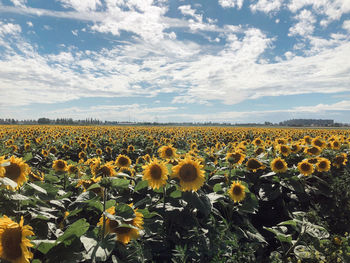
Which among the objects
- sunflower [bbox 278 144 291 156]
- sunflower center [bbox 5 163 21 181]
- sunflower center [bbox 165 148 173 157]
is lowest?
sunflower [bbox 278 144 291 156]

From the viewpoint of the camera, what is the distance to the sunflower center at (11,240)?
1674 millimetres

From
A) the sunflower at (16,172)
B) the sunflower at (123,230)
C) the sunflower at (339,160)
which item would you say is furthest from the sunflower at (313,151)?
the sunflower at (16,172)

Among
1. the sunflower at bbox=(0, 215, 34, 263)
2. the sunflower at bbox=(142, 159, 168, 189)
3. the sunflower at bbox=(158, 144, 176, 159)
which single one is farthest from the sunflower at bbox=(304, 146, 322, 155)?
the sunflower at bbox=(0, 215, 34, 263)

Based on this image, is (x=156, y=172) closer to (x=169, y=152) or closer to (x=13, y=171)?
(x=13, y=171)

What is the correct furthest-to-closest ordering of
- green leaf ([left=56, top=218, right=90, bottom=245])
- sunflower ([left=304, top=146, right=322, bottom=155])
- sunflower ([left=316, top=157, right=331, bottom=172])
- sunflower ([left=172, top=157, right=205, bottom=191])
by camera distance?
sunflower ([left=304, top=146, right=322, bottom=155])
sunflower ([left=316, top=157, right=331, bottom=172])
sunflower ([left=172, top=157, right=205, bottom=191])
green leaf ([left=56, top=218, right=90, bottom=245])

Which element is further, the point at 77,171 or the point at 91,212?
the point at 77,171

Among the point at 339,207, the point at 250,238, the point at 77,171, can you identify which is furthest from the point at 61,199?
the point at 339,207

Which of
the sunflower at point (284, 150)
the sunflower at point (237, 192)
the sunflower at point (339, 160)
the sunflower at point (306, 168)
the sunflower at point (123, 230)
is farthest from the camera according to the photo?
the sunflower at point (284, 150)

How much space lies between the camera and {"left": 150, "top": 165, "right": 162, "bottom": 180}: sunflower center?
315 cm

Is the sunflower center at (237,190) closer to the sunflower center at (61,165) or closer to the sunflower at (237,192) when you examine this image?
the sunflower at (237,192)

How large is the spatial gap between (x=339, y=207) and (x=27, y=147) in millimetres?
12227

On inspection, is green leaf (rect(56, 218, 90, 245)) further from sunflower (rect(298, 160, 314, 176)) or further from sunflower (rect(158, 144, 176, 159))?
sunflower (rect(298, 160, 314, 176))

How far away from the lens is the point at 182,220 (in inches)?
121

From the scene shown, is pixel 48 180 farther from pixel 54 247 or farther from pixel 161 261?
pixel 161 261
